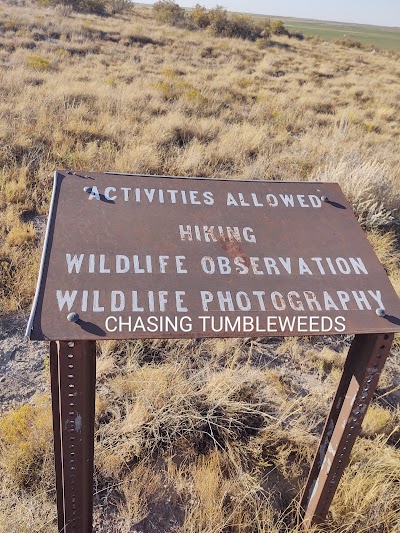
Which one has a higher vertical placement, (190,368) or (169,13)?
(169,13)

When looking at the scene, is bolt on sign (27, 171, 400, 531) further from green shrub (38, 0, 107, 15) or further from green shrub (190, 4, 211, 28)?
green shrub (190, 4, 211, 28)

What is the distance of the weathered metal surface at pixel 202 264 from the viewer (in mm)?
1489

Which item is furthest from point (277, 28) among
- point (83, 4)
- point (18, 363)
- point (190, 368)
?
point (18, 363)

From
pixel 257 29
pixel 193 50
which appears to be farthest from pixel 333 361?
pixel 257 29

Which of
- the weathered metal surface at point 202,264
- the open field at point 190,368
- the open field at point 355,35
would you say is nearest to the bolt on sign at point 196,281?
the weathered metal surface at point 202,264

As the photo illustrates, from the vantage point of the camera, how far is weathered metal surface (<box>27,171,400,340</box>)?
149cm

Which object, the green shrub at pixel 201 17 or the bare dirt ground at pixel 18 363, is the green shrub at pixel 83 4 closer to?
the green shrub at pixel 201 17

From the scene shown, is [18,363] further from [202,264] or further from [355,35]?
[355,35]

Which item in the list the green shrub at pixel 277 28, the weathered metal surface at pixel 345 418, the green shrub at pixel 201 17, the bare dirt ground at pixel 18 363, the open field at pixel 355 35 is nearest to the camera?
the weathered metal surface at pixel 345 418

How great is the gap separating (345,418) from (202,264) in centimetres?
90

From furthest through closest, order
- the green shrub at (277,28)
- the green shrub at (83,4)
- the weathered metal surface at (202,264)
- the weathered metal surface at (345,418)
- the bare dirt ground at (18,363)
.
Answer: the green shrub at (277,28) < the green shrub at (83,4) < the bare dirt ground at (18,363) < the weathered metal surface at (345,418) < the weathered metal surface at (202,264)

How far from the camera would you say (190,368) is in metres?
3.21

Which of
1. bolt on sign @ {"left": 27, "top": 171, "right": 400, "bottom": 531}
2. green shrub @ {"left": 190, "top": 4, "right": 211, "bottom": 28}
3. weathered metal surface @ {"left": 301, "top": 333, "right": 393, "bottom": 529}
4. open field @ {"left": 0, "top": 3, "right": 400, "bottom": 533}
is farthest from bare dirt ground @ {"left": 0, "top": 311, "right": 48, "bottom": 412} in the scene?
green shrub @ {"left": 190, "top": 4, "right": 211, "bottom": 28}

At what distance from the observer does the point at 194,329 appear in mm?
1488
